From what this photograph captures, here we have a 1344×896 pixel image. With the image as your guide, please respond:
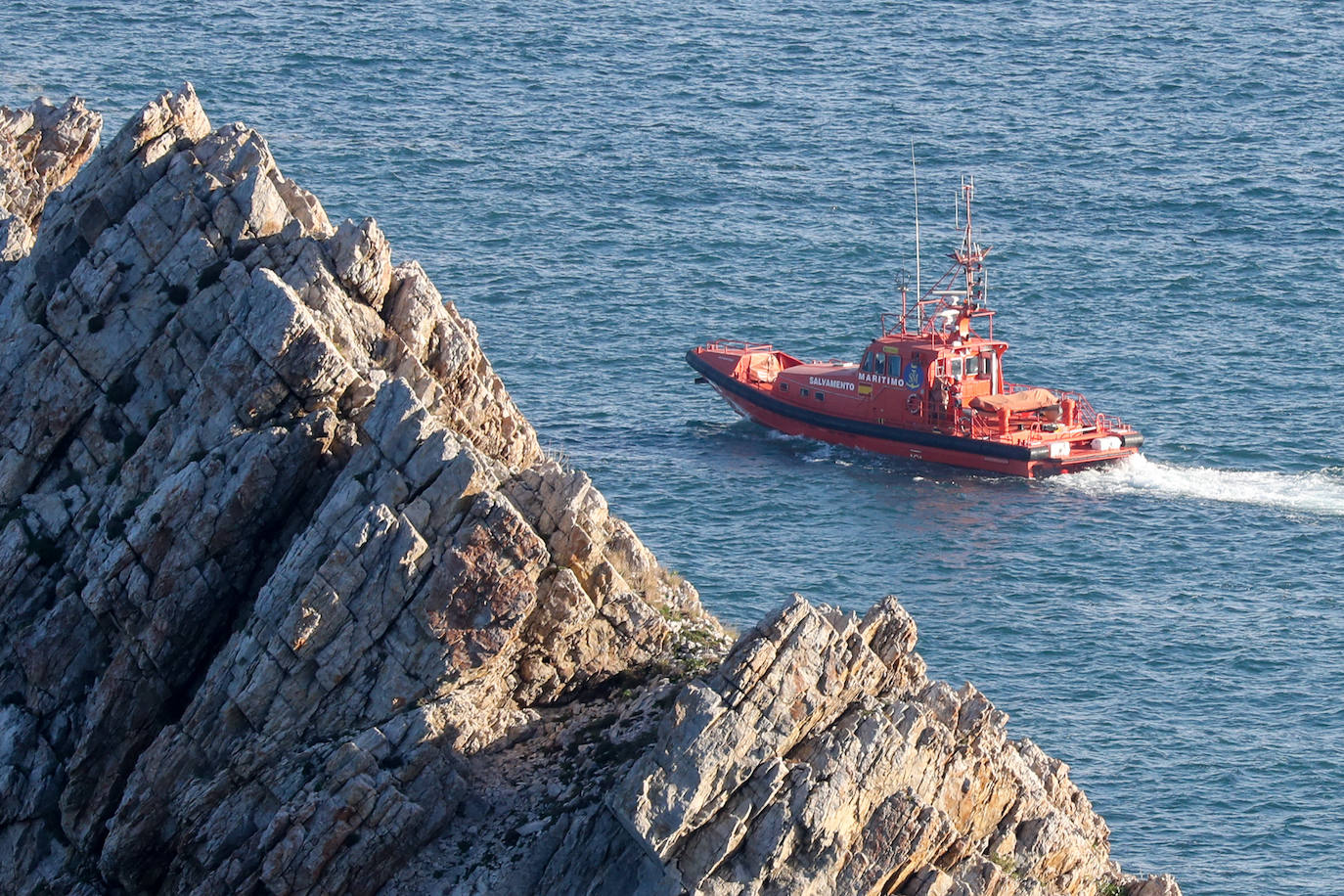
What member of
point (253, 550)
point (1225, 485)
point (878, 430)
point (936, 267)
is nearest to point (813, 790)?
point (253, 550)

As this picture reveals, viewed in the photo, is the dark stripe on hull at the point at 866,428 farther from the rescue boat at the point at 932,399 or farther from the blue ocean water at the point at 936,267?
the blue ocean water at the point at 936,267

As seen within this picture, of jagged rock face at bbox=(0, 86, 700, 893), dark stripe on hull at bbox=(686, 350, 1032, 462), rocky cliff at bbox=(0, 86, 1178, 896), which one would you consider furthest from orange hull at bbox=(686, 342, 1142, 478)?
jagged rock face at bbox=(0, 86, 700, 893)

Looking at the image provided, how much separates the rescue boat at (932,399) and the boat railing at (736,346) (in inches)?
3.3

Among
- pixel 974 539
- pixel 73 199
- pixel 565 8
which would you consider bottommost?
pixel 974 539

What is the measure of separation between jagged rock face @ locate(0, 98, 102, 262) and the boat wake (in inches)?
1597

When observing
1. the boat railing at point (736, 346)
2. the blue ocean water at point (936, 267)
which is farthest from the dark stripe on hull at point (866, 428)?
the blue ocean water at point (936, 267)

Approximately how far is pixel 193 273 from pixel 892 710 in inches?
656

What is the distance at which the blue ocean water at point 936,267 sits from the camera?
6456 centimetres

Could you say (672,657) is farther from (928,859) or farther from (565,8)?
(565,8)

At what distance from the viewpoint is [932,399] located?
88.7m

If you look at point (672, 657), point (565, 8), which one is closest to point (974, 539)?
point (672, 657)

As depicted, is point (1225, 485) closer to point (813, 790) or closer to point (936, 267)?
point (936, 267)

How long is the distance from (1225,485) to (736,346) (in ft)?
77.1

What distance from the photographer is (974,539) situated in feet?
256
